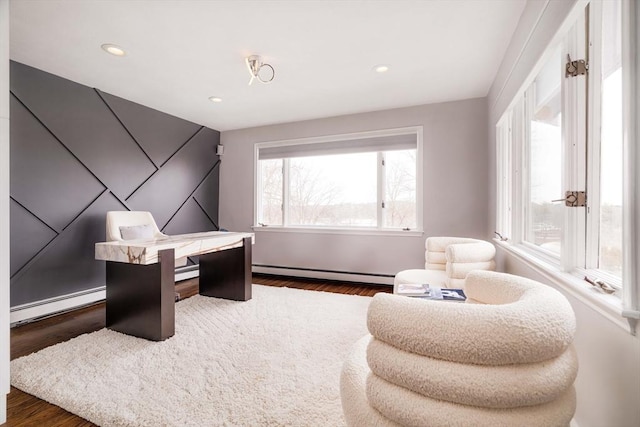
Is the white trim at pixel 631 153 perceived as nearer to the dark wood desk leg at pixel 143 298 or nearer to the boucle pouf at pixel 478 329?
the boucle pouf at pixel 478 329

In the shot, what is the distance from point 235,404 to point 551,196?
2.19 m

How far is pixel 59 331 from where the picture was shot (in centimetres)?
262

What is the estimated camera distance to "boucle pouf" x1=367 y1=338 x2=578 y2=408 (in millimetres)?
588

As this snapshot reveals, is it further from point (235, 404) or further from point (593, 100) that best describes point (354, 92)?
point (235, 404)

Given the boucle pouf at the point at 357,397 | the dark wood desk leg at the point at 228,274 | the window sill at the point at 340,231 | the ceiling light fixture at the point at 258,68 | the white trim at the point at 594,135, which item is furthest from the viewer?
the window sill at the point at 340,231

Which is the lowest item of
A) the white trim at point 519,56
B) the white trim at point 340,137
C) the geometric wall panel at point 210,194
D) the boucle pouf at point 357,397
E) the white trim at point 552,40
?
the boucle pouf at point 357,397

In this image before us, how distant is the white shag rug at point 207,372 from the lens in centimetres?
155

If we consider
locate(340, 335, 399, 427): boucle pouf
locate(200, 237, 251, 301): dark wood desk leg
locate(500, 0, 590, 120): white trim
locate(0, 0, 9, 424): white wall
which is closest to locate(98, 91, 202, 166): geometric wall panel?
locate(200, 237, 251, 301): dark wood desk leg

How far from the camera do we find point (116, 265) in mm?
2545

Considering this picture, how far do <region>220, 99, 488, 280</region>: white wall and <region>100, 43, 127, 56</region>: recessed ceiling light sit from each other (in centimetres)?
243

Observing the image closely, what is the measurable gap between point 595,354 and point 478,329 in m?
0.96

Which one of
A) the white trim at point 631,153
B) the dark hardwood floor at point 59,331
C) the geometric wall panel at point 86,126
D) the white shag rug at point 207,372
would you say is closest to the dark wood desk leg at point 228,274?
the dark hardwood floor at point 59,331

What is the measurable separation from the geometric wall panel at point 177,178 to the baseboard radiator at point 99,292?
961 millimetres

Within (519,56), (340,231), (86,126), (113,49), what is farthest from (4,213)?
(340,231)
